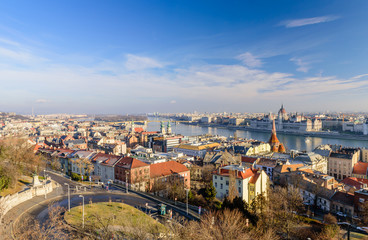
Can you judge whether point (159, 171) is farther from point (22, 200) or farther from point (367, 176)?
point (367, 176)

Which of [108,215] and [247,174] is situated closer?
[108,215]

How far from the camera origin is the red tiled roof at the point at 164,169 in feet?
66.1

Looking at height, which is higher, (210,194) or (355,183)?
(210,194)

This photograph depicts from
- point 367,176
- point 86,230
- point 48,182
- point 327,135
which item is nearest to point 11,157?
point 48,182

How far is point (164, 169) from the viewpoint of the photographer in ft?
68.2

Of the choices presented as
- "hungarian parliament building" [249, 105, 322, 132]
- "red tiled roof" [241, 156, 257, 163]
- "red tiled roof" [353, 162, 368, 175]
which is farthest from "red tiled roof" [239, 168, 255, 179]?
"hungarian parliament building" [249, 105, 322, 132]

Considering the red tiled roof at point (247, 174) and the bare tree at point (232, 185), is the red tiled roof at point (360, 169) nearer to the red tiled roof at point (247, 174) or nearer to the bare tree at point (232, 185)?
the red tiled roof at point (247, 174)

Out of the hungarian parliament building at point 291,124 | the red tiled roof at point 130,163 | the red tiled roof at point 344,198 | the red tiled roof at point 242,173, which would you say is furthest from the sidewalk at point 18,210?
the hungarian parliament building at point 291,124

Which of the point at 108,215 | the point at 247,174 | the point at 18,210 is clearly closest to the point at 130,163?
the point at 108,215

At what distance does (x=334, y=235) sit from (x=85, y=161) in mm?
18771

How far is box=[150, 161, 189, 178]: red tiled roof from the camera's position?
2014 centimetres

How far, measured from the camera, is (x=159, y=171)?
2041 cm

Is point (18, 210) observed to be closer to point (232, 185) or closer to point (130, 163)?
point (130, 163)

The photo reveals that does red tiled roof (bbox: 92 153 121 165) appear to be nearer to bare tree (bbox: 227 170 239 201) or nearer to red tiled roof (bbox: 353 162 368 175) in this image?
bare tree (bbox: 227 170 239 201)
